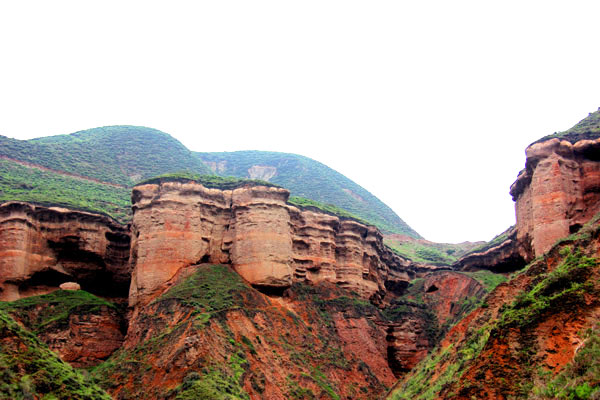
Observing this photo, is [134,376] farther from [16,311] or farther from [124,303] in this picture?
[124,303]

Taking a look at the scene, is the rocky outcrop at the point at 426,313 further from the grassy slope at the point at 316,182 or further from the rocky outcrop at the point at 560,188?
the grassy slope at the point at 316,182

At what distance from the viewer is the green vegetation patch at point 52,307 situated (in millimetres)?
52406

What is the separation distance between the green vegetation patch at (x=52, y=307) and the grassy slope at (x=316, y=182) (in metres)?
69.8

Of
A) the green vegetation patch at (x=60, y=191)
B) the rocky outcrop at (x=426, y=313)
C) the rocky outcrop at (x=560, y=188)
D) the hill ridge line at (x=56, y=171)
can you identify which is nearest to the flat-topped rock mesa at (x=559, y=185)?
the rocky outcrop at (x=560, y=188)

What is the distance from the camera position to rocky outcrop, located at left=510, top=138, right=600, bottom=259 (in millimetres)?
52000

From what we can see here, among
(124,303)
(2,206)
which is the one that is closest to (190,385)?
(124,303)

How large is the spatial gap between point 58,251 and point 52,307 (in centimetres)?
780

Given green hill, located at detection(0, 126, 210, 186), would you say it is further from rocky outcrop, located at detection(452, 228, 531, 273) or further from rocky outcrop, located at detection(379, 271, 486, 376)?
rocky outcrop, located at detection(452, 228, 531, 273)

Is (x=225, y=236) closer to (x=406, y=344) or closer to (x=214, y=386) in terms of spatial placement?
(x=406, y=344)

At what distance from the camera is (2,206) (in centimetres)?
5878

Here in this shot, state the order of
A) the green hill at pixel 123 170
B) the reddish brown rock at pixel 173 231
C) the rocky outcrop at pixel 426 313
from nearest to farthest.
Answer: the reddish brown rock at pixel 173 231, the rocky outcrop at pixel 426 313, the green hill at pixel 123 170

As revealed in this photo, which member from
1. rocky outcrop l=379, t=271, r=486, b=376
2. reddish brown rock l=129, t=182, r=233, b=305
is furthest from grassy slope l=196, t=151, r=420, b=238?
reddish brown rock l=129, t=182, r=233, b=305

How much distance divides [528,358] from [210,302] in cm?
3043

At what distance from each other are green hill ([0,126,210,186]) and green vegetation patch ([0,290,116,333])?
3559 cm
